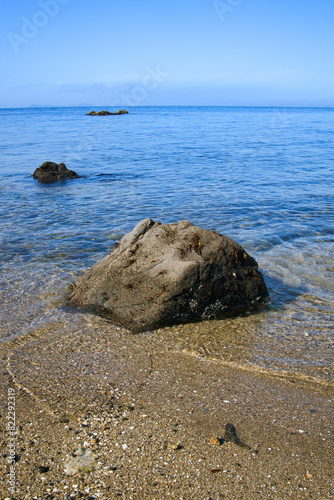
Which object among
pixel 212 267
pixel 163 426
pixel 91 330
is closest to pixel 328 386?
pixel 163 426

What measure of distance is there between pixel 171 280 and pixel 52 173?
12.3 metres

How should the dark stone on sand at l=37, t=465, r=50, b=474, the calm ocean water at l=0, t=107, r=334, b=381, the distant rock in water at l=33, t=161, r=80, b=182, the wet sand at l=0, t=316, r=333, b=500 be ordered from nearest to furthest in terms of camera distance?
the wet sand at l=0, t=316, r=333, b=500 < the dark stone on sand at l=37, t=465, r=50, b=474 < the calm ocean water at l=0, t=107, r=334, b=381 < the distant rock in water at l=33, t=161, r=80, b=182

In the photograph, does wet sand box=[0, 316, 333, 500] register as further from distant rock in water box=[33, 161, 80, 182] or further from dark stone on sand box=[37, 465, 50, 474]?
distant rock in water box=[33, 161, 80, 182]

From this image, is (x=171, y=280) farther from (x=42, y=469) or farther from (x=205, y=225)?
(x=205, y=225)

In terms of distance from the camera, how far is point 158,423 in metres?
3.32

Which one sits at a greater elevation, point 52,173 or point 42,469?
point 52,173

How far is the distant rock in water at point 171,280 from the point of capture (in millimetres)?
5195

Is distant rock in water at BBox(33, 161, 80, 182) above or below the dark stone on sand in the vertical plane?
above

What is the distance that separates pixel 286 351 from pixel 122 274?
2386 mm

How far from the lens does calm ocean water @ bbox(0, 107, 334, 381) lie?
4.96 metres

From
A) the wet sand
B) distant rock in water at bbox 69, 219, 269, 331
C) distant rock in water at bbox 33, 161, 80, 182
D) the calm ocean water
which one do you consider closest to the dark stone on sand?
the wet sand

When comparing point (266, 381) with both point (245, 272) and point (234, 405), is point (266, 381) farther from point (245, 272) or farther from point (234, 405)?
point (245, 272)

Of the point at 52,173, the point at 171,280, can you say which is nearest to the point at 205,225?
the point at 171,280

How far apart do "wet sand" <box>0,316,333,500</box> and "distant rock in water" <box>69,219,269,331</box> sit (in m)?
0.59
